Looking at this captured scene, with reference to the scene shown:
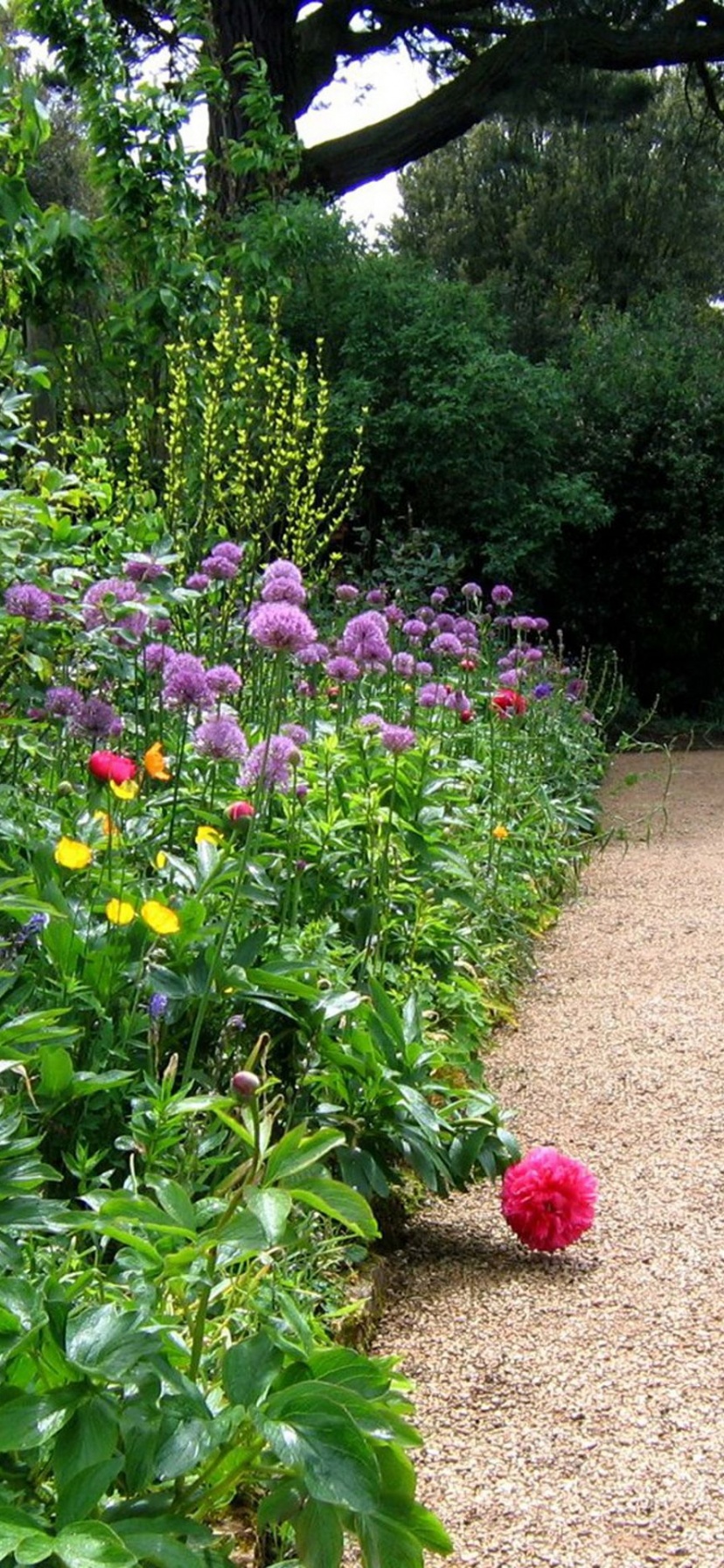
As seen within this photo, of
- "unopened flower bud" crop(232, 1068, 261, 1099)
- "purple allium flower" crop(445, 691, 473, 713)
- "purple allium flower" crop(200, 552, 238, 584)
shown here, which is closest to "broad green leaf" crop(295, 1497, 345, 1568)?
"unopened flower bud" crop(232, 1068, 261, 1099)

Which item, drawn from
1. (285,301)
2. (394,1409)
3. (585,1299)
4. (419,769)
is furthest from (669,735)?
(394,1409)

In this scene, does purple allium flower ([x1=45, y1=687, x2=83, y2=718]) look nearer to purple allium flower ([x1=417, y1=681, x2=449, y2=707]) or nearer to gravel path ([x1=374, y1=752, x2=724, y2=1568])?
gravel path ([x1=374, y1=752, x2=724, y2=1568])

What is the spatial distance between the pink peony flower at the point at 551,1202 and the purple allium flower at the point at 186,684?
0.87m

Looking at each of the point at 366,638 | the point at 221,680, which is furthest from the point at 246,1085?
the point at 366,638

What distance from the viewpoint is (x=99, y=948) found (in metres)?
2.12

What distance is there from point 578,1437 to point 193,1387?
74 cm

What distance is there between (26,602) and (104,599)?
0.19m

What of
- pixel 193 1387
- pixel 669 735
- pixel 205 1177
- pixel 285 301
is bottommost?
pixel 669 735

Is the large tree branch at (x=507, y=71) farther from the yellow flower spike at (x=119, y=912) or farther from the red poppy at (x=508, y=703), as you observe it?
the yellow flower spike at (x=119, y=912)

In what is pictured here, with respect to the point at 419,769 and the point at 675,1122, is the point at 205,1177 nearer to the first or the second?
the point at 675,1122

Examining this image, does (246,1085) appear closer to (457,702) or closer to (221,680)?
(221,680)

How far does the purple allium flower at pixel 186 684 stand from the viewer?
→ 2.22 m

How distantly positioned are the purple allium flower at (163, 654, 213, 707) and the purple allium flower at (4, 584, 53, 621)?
379 millimetres

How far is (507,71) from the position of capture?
1147 cm
